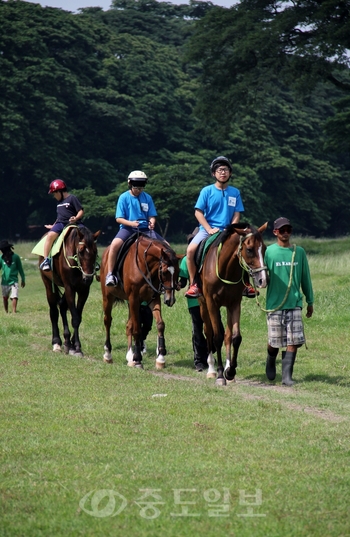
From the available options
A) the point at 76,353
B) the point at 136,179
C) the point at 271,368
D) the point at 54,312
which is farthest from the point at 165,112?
the point at 271,368

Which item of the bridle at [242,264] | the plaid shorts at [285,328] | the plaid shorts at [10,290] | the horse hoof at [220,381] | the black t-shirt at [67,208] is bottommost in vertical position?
the plaid shorts at [10,290]

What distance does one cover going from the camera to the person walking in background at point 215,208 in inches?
504

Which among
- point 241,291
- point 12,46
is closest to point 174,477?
point 241,291

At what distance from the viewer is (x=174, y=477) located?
23.0ft

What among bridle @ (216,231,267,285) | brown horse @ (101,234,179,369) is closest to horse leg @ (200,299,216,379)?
brown horse @ (101,234,179,369)

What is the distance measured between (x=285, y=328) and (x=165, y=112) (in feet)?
165

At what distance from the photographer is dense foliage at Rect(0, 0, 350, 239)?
39188 millimetres

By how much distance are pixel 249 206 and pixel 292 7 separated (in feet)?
75.7

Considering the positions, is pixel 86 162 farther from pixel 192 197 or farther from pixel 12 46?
pixel 192 197

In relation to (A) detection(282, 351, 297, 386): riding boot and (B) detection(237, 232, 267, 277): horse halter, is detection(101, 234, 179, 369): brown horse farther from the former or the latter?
(A) detection(282, 351, 297, 386): riding boot

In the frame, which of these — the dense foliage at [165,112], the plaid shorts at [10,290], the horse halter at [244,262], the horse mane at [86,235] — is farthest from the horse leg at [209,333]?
the dense foliage at [165,112]

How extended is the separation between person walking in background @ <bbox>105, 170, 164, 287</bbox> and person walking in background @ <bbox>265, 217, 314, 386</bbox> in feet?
8.51

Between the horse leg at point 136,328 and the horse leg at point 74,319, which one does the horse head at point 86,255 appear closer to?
the horse leg at point 74,319

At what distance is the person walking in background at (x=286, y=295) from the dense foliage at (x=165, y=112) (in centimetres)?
2518
